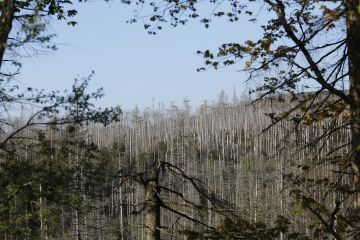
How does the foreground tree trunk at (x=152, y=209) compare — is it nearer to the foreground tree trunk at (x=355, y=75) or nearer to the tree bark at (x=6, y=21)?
the tree bark at (x=6, y=21)

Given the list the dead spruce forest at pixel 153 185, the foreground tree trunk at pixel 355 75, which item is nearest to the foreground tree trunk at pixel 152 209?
the dead spruce forest at pixel 153 185

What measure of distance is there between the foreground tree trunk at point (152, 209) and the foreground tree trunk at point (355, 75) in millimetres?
2379

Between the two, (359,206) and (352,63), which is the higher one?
(352,63)

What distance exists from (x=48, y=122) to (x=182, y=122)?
8090cm

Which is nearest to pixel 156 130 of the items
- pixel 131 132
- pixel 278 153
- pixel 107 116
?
pixel 131 132

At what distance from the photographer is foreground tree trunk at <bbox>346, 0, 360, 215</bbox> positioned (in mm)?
7184

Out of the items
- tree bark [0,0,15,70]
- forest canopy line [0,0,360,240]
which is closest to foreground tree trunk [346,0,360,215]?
forest canopy line [0,0,360,240]

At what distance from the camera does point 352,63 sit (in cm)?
747

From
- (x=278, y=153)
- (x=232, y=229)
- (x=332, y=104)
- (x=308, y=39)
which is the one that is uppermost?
(x=308, y=39)

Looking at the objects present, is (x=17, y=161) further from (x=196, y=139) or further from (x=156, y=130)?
(x=156, y=130)

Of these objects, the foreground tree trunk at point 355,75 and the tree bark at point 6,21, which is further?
the foreground tree trunk at point 355,75

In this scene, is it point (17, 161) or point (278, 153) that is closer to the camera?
point (278, 153)

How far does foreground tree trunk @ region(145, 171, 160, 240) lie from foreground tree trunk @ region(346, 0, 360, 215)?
7.80 feet

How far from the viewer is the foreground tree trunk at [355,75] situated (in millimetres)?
7184
